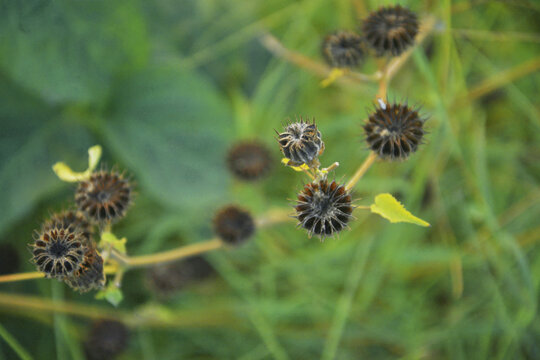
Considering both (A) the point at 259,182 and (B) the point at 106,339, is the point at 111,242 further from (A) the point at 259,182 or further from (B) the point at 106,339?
(A) the point at 259,182

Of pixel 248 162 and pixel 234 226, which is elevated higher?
pixel 248 162

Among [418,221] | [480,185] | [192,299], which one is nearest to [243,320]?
[192,299]

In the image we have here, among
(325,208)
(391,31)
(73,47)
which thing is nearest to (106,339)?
(73,47)

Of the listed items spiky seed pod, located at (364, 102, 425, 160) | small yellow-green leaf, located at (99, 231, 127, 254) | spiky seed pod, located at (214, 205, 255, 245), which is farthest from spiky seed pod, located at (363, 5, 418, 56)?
small yellow-green leaf, located at (99, 231, 127, 254)

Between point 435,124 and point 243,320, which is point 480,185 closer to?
point 435,124

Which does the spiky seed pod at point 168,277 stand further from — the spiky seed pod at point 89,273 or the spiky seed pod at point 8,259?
the spiky seed pod at point 89,273

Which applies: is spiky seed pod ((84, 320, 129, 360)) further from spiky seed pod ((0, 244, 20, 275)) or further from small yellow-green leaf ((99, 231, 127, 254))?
small yellow-green leaf ((99, 231, 127, 254))

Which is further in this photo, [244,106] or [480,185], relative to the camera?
[244,106]
